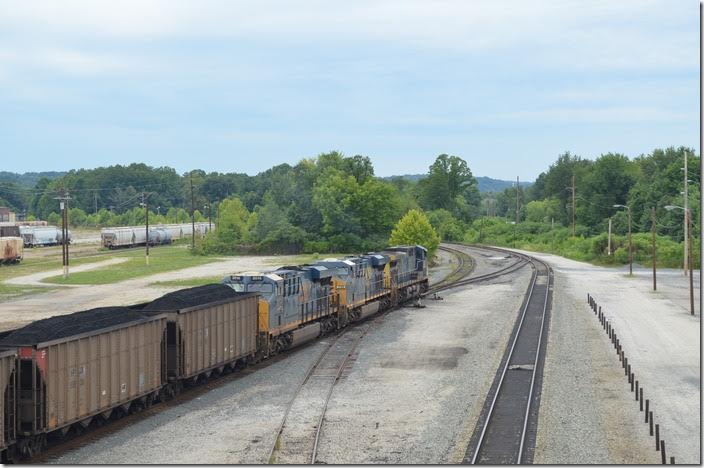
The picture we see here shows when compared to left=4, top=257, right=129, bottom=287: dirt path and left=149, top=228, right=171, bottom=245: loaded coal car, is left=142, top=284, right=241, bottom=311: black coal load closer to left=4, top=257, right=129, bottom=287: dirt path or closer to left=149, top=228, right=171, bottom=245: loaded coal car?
left=4, top=257, right=129, bottom=287: dirt path

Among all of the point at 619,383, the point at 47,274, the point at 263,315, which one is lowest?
the point at 619,383

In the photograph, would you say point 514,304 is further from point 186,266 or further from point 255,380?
point 186,266

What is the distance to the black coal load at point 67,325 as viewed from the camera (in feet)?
70.3

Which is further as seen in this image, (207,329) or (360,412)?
(207,329)

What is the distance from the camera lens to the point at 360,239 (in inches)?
4373

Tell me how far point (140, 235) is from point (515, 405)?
354 ft

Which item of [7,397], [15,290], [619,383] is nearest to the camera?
[7,397]

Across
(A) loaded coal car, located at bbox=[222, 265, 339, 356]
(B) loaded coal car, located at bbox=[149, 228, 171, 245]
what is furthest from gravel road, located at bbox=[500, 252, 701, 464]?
(B) loaded coal car, located at bbox=[149, 228, 171, 245]

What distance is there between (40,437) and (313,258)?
80.1 m

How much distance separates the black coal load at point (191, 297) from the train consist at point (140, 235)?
80.2m

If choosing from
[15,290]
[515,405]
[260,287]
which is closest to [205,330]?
[260,287]

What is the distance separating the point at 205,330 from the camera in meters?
29.7

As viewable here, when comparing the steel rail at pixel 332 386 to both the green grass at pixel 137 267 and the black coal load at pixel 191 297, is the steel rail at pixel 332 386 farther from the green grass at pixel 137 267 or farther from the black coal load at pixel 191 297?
the green grass at pixel 137 267

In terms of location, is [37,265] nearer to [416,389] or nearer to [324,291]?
[324,291]
